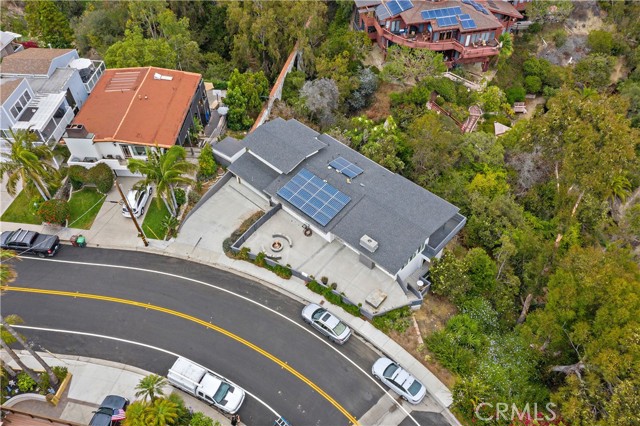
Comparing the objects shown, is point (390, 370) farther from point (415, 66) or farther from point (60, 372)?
point (415, 66)

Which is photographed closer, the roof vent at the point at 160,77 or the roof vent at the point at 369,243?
the roof vent at the point at 369,243

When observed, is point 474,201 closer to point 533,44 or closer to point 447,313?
point 447,313

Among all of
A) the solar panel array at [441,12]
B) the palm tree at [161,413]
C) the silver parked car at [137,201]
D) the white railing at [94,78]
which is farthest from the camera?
the solar panel array at [441,12]

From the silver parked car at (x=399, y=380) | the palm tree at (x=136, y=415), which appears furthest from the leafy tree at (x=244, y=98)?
the palm tree at (x=136, y=415)

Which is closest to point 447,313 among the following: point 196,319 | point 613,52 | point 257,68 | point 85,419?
point 196,319

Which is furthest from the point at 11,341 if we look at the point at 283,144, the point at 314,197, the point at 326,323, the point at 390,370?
the point at 283,144

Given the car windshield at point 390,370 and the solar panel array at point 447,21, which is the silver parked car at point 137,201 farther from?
the solar panel array at point 447,21

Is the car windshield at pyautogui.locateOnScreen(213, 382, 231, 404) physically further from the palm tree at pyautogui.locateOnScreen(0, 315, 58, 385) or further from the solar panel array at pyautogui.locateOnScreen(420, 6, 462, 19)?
the solar panel array at pyautogui.locateOnScreen(420, 6, 462, 19)
